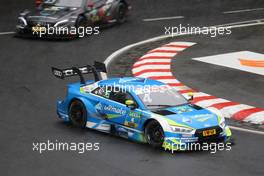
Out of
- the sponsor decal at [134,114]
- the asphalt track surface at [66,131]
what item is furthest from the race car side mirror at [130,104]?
the asphalt track surface at [66,131]

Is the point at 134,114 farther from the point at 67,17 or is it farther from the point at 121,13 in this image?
the point at 121,13

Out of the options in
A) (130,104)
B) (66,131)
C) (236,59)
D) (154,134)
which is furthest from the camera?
(236,59)

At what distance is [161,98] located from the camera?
661 inches

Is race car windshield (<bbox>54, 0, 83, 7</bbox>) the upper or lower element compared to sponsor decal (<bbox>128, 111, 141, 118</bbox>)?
upper

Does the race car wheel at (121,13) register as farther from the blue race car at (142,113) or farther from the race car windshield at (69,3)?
the blue race car at (142,113)

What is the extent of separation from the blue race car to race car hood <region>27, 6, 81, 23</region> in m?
8.11

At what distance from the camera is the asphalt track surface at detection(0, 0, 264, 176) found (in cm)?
1480

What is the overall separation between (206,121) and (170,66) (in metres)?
7.76

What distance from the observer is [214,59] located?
2442cm

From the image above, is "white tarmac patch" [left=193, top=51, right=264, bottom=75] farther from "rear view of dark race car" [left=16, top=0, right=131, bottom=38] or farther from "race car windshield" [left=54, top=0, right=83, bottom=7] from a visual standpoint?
"race car windshield" [left=54, top=0, right=83, bottom=7]

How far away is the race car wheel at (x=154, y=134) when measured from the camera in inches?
624

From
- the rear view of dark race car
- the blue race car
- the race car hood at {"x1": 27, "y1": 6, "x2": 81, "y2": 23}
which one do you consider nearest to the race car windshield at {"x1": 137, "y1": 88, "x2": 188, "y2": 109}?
the blue race car

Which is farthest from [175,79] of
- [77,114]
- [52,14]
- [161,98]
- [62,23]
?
[52,14]

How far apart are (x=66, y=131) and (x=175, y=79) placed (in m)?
5.56
